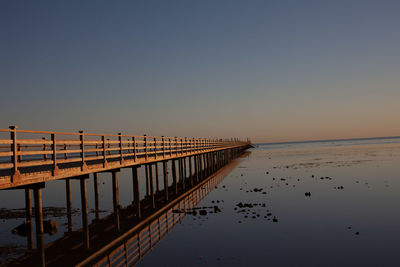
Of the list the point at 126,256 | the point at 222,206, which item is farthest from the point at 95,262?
the point at 222,206

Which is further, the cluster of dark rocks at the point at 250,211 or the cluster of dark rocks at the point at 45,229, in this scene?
the cluster of dark rocks at the point at 250,211

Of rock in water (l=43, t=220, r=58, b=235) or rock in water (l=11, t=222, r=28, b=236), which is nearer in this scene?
rock in water (l=43, t=220, r=58, b=235)

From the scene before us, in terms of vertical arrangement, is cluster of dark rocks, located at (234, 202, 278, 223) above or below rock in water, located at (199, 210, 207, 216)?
below

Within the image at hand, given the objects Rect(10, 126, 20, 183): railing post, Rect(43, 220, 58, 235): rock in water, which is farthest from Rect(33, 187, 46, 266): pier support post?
Rect(43, 220, 58, 235): rock in water

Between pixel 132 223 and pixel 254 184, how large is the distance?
17.3m

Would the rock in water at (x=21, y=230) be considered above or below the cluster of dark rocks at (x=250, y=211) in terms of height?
above

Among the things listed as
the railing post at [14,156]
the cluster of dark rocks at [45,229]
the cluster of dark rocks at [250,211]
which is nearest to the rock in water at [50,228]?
the cluster of dark rocks at [45,229]

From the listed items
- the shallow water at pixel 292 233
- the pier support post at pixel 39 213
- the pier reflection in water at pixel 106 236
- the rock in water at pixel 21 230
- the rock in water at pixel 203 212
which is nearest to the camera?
the shallow water at pixel 292 233

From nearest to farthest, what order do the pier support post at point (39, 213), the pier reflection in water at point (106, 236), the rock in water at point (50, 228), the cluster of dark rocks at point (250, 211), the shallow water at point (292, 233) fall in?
the shallow water at point (292, 233) < the pier reflection in water at point (106, 236) < the pier support post at point (39, 213) < the rock in water at point (50, 228) < the cluster of dark rocks at point (250, 211)

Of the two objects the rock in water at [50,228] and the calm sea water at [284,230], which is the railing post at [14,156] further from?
the rock in water at [50,228]

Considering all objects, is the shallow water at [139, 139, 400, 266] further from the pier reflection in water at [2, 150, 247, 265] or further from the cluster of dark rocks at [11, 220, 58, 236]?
the cluster of dark rocks at [11, 220, 58, 236]

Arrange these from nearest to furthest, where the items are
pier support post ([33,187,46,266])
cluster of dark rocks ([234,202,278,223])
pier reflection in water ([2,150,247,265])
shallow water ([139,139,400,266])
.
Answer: shallow water ([139,139,400,266]) < pier reflection in water ([2,150,247,265]) < pier support post ([33,187,46,266]) < cluster of dark rocks ([234,202,278,223])

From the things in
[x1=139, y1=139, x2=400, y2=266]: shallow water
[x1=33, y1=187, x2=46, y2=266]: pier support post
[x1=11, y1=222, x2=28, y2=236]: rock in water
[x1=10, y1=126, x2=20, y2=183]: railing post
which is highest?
[x1=10, y1=126, x2=20, y2=183]: railing post

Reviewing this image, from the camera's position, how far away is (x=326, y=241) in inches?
558
